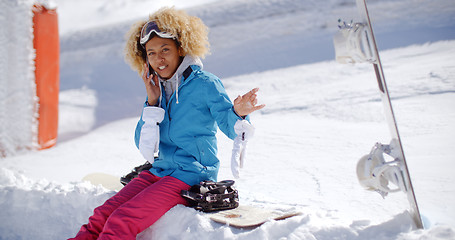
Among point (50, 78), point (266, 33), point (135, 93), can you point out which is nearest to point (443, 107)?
point (50, 78)

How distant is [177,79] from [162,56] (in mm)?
148

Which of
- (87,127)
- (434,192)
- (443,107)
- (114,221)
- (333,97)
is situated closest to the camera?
(434,192)

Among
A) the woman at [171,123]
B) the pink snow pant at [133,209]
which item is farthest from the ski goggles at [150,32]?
the pink snow pant at [133,209]

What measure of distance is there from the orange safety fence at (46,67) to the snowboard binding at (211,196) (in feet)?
10.8

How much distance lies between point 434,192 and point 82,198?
5.45ft

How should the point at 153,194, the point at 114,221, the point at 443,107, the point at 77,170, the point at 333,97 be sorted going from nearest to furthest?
the point at 114,221 → the point at 153,194 → the point at 443,107 → the point at 77,170 → the point at 333,97

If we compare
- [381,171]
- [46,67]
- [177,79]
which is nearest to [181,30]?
[177,79]

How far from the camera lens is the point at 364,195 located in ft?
8.20

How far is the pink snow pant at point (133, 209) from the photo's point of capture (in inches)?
64.4

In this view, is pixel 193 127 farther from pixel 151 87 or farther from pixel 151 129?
pixel 151 87

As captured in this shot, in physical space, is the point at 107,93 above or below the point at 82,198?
above

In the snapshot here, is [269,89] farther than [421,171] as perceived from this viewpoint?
Yes

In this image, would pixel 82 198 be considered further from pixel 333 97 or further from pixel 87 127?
pixel 87 127

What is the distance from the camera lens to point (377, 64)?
1.43 m
